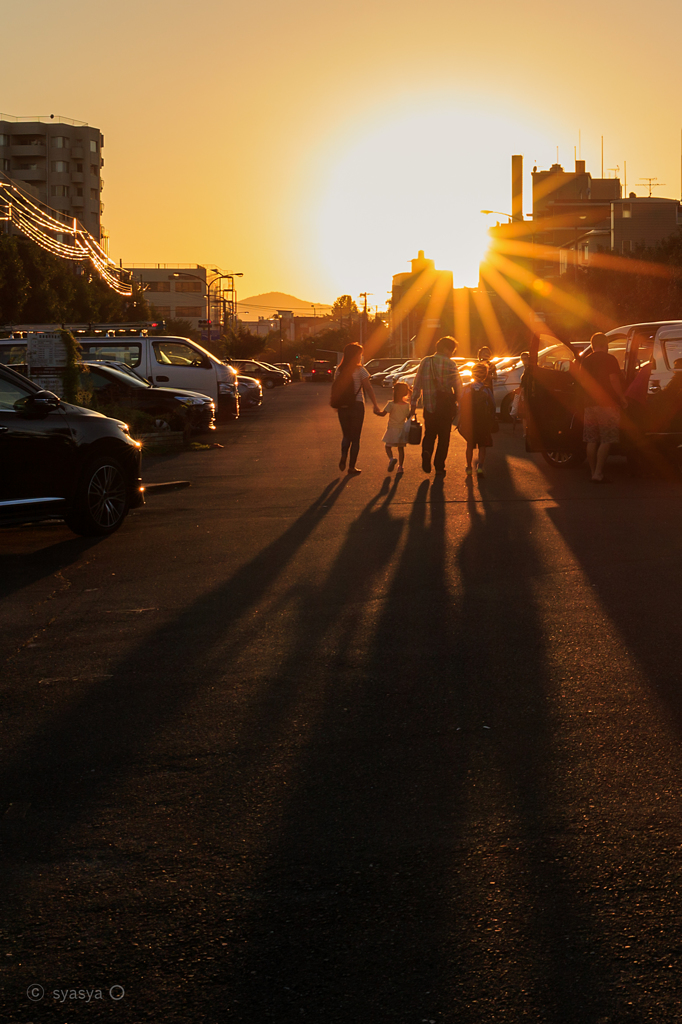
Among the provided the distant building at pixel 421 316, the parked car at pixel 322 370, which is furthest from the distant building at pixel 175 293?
the parked car at pixel 322 370

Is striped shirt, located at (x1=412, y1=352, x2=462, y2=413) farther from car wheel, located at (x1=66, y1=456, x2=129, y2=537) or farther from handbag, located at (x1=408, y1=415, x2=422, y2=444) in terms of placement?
car wheel, located at (x1=66, y1=456, x2=129, y2=537)

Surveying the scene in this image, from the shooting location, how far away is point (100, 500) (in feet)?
33.9

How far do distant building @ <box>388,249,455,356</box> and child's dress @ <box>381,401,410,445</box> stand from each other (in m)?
110

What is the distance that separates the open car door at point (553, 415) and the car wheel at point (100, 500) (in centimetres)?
669

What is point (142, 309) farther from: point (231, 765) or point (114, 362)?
point (231, 765)

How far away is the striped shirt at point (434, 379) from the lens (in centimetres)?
1455

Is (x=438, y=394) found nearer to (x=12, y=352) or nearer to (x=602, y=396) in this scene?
(x=602, y=396)

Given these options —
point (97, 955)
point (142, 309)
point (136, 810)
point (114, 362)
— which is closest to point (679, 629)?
point (136, 810)

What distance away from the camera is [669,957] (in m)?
2.93

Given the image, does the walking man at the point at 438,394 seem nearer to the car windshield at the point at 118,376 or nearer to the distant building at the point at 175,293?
the car windshield at the point at 118,376

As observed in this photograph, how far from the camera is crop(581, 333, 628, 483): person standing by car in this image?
44.3ft

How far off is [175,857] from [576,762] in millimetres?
1650
